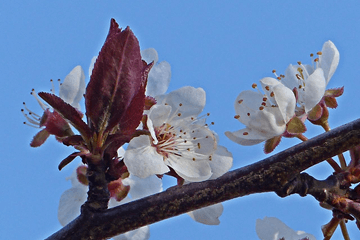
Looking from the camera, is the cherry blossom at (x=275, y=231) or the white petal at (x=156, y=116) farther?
the cherry blossom at (x=275, y=231)

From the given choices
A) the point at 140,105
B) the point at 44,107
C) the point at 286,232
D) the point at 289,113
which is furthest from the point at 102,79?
the point at 286,232

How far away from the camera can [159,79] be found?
5.07ft

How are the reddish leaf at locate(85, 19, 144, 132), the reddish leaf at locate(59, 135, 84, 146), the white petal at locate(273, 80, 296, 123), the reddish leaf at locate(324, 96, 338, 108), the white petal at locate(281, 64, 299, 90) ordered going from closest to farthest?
1. the reddish leaf at locate(85, 19, 144, 132)
2. the reddish leaf at locate(59, 135, 84, 146)
3. the white petal at locate(273, 80, 296, 123)
4. the reddish leaf at locate(324, 96, 338, 108)
5. the white petal at locate(281, 64, 299, 90)

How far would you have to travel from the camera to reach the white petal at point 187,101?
1.47 m

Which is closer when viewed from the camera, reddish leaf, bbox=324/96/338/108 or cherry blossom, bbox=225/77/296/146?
cherry blossom, bbox=225/77/296/146

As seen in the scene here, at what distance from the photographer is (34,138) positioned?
1.39m

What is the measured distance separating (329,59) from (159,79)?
0.56 m

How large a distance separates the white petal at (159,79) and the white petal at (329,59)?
51cm

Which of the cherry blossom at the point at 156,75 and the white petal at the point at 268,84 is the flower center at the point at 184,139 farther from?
the white petal at the point at 268,84

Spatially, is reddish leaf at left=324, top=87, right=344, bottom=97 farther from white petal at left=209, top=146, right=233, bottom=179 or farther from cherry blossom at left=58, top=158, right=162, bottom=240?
cherry blossom at left=58, top=158, right=162, bottom=240

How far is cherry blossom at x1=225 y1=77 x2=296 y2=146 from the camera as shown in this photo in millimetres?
1373

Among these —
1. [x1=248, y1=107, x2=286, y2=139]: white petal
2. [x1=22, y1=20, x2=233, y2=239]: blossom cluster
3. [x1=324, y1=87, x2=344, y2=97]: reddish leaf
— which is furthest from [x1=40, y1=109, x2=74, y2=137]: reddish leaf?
[x1=324, y1=87, x2=344, y2=97]: reddish leaf

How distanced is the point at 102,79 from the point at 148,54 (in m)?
0.43

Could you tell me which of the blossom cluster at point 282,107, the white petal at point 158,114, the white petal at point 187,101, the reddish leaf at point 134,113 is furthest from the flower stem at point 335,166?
the reddish leaf at point 134,113
